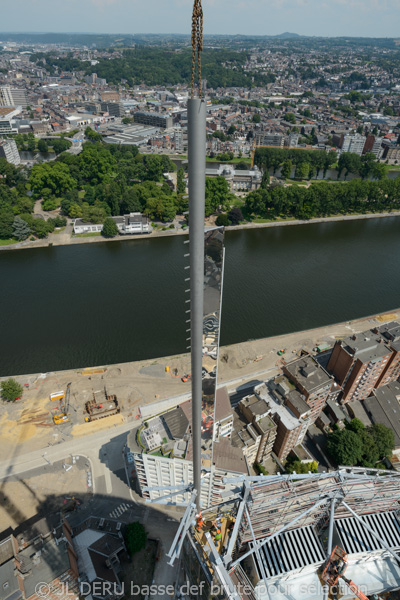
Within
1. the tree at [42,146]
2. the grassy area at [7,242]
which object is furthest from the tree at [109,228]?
the tree at [42,146]

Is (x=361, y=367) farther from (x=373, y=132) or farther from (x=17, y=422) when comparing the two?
(x=373, y=132)

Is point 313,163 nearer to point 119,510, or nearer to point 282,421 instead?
point 282,421

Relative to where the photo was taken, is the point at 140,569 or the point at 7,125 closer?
the point at 140,569

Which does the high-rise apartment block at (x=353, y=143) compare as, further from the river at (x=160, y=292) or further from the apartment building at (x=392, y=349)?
the apartment building at (x=392, y=349)

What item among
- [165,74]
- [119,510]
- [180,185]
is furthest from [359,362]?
[165,74]

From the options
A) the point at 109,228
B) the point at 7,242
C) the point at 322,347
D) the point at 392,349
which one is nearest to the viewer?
the point at 392,349

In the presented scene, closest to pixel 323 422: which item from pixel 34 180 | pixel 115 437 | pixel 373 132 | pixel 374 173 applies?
pixel 115 437
